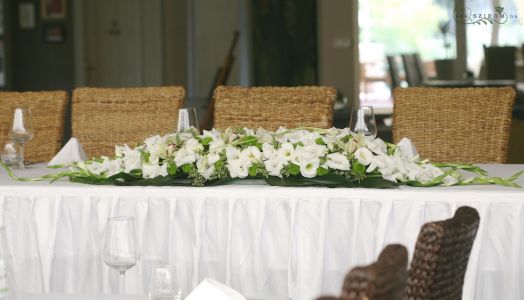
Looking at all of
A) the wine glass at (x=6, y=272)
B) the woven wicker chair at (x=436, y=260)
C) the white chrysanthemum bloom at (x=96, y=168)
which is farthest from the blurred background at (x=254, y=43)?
the wine glass at (x=6, y=272)

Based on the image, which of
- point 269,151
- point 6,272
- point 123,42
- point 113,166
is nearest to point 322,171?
point 269,151

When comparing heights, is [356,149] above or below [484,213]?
above

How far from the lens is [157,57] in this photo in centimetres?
1041

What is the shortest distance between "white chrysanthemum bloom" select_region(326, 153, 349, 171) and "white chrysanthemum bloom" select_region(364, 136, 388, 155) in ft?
0.26

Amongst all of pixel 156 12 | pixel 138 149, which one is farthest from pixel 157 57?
pixel 138 149

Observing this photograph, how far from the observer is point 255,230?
2578 millimetres

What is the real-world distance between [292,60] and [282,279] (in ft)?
23.5

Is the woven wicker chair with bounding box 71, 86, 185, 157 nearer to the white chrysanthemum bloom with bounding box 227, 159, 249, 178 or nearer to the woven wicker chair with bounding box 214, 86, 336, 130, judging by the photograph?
the woven wicker chair with bounding box 214, 86, 336, 130

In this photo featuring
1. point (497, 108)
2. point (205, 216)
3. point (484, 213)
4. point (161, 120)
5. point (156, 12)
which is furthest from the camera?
point (156, 12)

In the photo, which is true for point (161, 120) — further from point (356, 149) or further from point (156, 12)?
point (156, 12)

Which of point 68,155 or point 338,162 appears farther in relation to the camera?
point 68,155

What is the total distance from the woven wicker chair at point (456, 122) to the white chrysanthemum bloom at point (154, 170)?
4.70 ft

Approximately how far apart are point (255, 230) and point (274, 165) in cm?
20

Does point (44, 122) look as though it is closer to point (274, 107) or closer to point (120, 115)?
point (120, 115)
